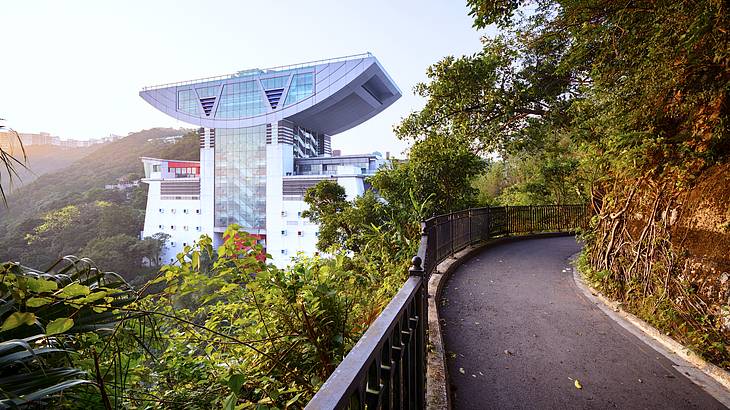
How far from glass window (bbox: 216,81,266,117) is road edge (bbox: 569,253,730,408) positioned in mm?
54453

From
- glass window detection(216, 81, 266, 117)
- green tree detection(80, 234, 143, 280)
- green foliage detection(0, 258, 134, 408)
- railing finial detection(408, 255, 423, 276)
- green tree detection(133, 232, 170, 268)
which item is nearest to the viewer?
green foliage detection(0, 258, 134, 408)

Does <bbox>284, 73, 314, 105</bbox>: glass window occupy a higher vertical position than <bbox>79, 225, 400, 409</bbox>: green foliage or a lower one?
higher

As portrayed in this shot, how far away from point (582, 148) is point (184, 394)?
289 inches

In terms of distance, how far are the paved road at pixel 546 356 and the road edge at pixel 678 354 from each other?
0.08 m

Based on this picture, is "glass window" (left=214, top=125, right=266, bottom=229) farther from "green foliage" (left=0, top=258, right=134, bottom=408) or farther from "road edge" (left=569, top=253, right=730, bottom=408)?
"green foliage" (left=0, top=258, right=134, bottom=408)

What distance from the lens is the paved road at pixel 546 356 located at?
291 centimetres

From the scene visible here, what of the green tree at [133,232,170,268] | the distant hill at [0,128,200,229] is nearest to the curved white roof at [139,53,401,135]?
the distant hill at [0,128,200,229]

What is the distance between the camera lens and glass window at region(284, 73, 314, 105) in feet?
Answer: 172

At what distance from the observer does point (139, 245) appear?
3662cm

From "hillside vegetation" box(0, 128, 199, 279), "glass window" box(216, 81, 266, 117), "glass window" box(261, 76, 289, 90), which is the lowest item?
"hillside vegetation" box(0, 128, 199, 279)

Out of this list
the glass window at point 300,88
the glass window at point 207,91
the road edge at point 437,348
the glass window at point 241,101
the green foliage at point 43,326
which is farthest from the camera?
the glass window at point 207,91

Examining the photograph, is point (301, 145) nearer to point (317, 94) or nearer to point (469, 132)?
point (317, 94)

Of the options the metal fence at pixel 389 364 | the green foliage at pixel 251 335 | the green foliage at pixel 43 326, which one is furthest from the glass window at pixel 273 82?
the green foliage at pixel 43 326

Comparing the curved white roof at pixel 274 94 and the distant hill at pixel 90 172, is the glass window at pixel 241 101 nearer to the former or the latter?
the curved white roof at pixel 274 94
